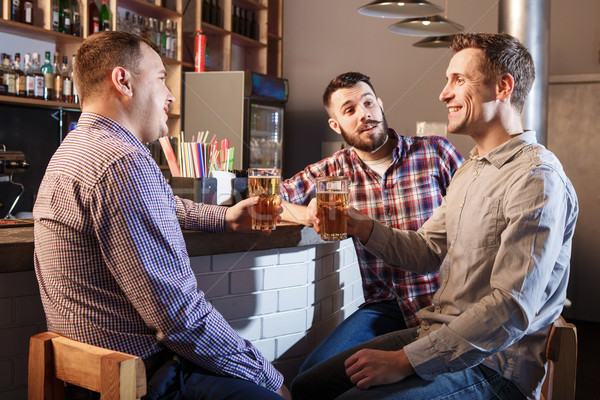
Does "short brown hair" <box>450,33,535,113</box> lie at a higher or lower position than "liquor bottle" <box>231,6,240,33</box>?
lower

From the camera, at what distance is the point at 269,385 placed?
1.42 m

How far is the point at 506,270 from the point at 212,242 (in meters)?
0.81

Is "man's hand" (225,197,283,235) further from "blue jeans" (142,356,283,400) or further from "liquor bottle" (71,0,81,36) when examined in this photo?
"liquor bottle" (71,0,81,36)

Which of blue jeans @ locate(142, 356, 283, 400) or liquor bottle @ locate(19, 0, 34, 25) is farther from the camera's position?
liquor bottle @ locate(19, 0, 34, 25)

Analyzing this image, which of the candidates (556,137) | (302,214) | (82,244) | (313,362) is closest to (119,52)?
(82,244)

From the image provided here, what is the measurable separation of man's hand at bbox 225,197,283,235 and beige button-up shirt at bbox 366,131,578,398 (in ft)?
1.79

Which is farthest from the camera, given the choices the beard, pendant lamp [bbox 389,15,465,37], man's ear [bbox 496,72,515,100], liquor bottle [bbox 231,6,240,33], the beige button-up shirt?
liquor bottle [bbox 231,6,240,33]

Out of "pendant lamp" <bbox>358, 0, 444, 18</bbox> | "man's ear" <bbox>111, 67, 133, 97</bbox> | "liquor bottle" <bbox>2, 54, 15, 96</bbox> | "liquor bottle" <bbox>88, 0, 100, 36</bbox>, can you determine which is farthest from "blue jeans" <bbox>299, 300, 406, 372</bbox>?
"liquor bottle" <bbox>88, 0, 100, 36</bbox>

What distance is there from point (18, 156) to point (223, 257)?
1484 mm

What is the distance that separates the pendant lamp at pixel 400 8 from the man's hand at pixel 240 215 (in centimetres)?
175

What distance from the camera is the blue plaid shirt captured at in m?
1.20

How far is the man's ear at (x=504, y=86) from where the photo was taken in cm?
159

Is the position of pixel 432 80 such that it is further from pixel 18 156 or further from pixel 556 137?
pixel 18 156

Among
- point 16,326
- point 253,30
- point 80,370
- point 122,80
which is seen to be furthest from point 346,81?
point 253,30
